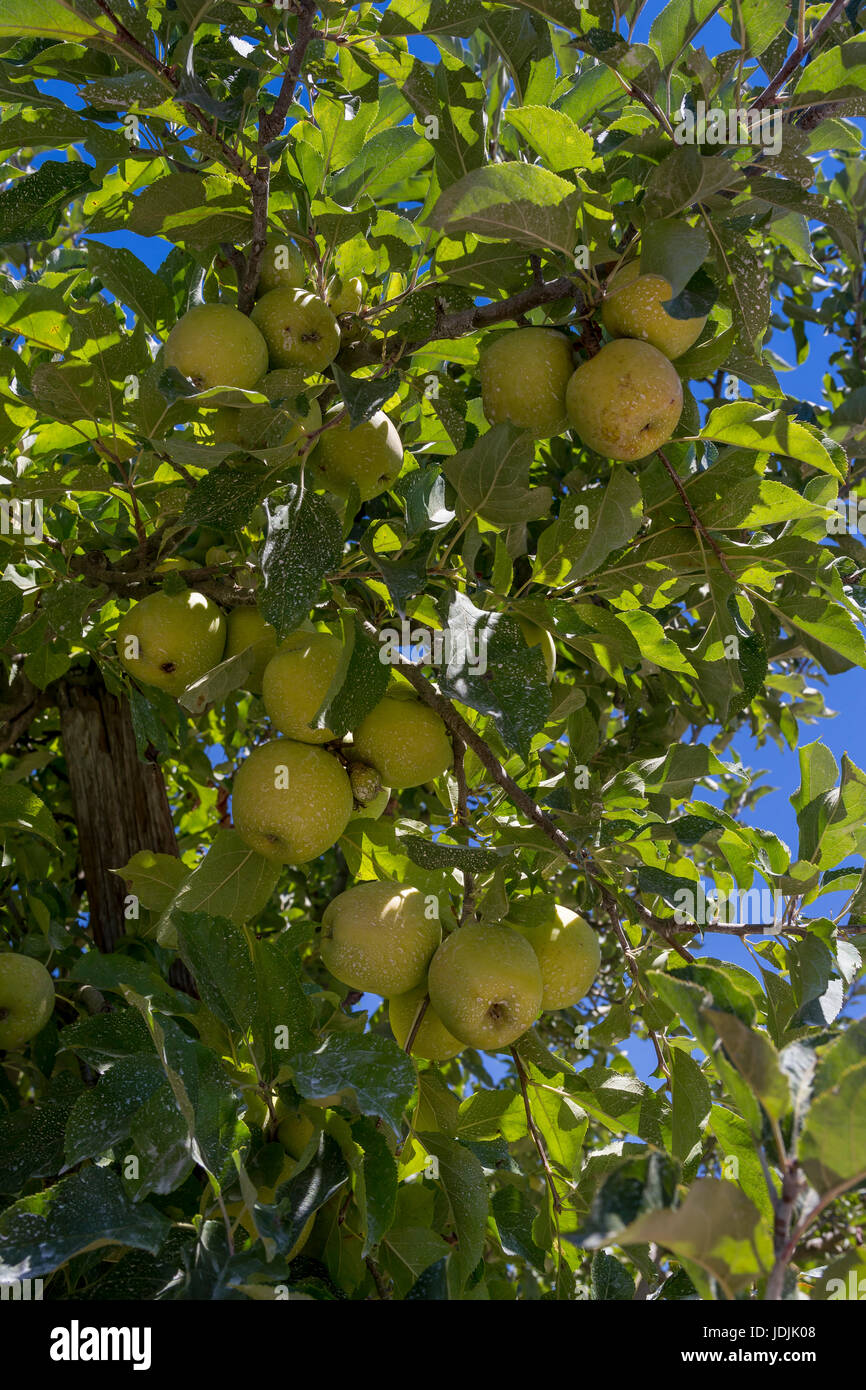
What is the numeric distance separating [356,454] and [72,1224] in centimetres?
138

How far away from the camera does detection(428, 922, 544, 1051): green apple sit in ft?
5.74

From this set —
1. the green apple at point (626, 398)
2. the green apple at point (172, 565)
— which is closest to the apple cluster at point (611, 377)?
the green apple at point (626, 398)

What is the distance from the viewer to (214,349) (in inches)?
71.6

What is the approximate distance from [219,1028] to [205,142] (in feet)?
5.31

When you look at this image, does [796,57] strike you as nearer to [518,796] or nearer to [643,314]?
[643,314]

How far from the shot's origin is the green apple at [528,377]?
5.89 feet

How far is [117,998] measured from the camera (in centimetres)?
285

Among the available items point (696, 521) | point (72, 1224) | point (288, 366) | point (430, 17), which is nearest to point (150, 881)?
point (72, 1224)

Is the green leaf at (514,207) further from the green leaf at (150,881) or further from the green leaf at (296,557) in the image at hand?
the green leaf at (150,881)

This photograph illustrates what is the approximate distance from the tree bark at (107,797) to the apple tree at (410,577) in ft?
2.57

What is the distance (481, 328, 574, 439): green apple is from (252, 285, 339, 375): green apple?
0.35 meters
